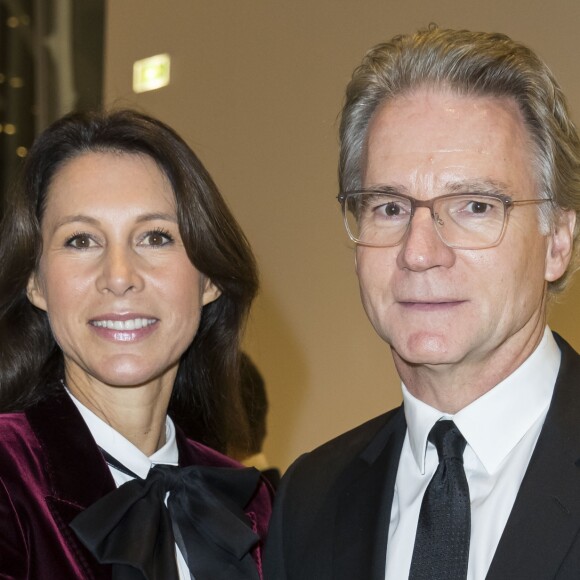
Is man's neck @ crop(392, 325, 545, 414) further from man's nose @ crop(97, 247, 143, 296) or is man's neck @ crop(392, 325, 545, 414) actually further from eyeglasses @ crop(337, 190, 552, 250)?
man's nose @ crop(97, 247, 143, 296)

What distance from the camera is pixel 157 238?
230 centimetres

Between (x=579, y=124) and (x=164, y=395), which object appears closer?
(x=164, y=395)

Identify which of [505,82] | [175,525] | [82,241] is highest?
[505,82]

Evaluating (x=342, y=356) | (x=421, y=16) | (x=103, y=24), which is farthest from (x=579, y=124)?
(x=103, y=24)

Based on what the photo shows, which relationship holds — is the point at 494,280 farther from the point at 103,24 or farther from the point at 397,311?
the point at 103,24

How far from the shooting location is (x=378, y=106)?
206 centimetres

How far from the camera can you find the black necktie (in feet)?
5.86

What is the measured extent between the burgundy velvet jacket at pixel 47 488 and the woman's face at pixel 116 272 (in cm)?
14

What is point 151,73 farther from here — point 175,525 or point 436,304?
point 436,304

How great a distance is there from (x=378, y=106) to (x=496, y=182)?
297 mm

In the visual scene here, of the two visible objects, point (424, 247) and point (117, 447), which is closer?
point (424, 247)

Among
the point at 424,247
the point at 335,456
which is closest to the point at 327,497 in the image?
the point at 335,456

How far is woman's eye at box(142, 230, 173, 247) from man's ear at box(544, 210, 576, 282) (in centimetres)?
79

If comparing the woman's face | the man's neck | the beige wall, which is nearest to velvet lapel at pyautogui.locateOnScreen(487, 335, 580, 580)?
the man's neck
